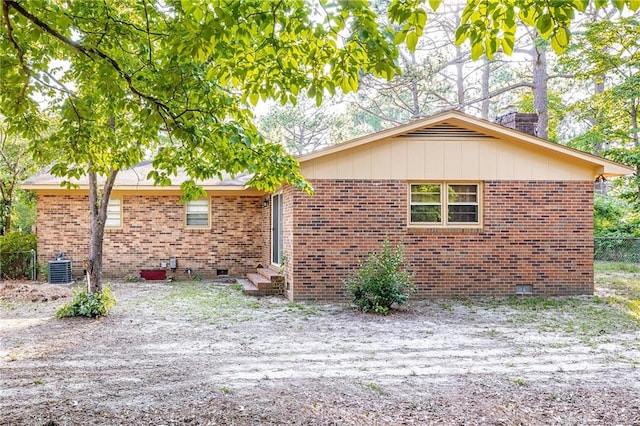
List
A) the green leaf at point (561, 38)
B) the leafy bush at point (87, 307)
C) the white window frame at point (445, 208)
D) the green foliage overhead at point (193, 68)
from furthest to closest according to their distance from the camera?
1. the white window frame at point (445, 208)
2. the leafy bush at point (87, 307)
3. the green foliage overhead at point (193, 68)
4. the green leaf at point (561, 38)

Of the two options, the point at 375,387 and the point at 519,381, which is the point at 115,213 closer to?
the point at 375,387

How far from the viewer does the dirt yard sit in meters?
4.58

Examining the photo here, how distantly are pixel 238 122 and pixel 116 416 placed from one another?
280cm

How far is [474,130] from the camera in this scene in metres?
11.5

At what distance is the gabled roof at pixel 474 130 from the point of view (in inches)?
437

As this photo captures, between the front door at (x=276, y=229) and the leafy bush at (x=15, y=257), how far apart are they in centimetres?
727

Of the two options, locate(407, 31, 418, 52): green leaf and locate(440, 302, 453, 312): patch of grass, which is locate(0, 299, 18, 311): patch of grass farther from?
locate(407, 31, 418, 52): green leaf

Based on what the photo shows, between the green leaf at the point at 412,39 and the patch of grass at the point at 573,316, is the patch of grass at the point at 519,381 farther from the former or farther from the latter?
the green leaf at the point at 412,39

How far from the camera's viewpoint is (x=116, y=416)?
444 centimetres

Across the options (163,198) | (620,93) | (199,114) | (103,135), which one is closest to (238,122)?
(199,114)

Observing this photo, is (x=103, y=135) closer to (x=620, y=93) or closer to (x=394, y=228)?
(x=394, y=228)

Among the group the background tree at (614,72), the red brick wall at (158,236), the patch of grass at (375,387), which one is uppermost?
the background tree at (614,72)

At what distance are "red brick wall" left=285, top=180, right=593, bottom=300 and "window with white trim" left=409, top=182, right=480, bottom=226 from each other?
0.69 feet

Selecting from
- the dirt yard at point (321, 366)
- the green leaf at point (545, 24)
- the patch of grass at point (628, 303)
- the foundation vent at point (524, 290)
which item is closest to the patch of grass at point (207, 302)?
the dirt yard at point (321, 366)
